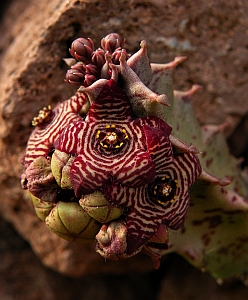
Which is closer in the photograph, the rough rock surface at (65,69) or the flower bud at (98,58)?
the flower bud at (98,58)

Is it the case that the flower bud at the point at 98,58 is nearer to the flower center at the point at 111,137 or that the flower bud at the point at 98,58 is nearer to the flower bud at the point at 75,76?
the flower bud at the point at 75,76

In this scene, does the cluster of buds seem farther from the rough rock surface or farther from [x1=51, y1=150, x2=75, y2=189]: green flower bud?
the rough rock surface

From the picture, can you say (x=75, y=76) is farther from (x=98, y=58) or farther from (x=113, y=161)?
(x=113, y=161)

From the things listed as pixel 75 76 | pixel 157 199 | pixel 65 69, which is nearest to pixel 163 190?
pixel 157 199

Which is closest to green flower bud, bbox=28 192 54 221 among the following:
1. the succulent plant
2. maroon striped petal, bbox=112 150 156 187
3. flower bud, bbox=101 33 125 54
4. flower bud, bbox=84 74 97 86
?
the succulent plant

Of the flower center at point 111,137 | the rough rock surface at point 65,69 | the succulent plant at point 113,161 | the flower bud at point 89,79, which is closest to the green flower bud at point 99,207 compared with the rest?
the succulent plant at point 113,161

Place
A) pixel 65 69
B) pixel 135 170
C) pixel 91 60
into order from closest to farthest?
pixel 135 170 < pixel 91 60 < pixel 65 69
